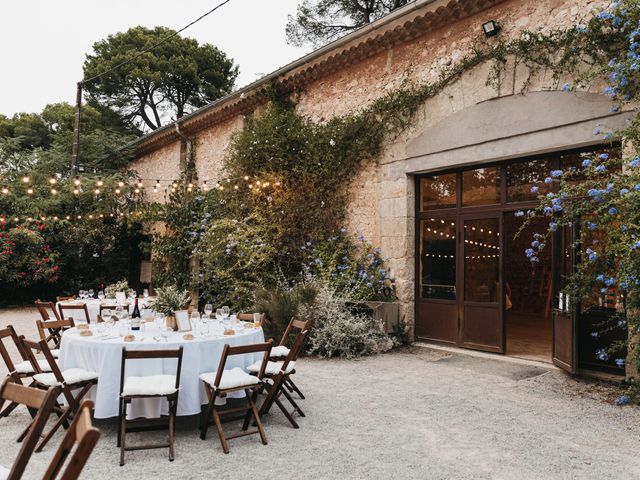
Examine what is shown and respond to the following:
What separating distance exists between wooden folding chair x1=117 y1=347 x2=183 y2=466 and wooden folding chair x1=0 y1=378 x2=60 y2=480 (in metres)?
1.09

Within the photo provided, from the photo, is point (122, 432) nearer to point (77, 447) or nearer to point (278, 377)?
point (278, 377)

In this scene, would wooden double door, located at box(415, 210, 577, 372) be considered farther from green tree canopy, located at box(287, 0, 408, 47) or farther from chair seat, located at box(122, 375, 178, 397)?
green tree canopy, located at box(287, 0, 408, 47)

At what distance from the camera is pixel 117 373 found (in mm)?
3705

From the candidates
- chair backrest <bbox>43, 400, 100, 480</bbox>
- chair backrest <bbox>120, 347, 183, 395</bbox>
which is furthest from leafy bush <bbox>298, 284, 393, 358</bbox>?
chair backrest <bbox>43, 400, 100, 480</bbox>

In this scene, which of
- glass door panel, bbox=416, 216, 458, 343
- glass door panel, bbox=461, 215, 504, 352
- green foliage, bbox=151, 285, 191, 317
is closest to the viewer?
green foliage, bbox=151, 285, 191, 317

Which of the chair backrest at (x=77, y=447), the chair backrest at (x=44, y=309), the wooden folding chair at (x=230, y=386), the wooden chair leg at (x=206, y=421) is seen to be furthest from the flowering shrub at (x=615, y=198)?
the chair backrest at (x=44, y=309)

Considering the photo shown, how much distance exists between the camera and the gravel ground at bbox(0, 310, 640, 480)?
3.14 metres

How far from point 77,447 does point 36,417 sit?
37 centimetres

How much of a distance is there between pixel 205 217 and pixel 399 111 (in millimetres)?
4773

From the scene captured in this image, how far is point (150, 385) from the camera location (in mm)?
3461

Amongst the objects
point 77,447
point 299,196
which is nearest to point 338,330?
point 299,196

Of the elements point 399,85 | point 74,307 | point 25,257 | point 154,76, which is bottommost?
point 74,307

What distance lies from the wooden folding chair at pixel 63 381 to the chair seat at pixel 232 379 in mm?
855

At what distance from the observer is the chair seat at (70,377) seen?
3.61 meters
